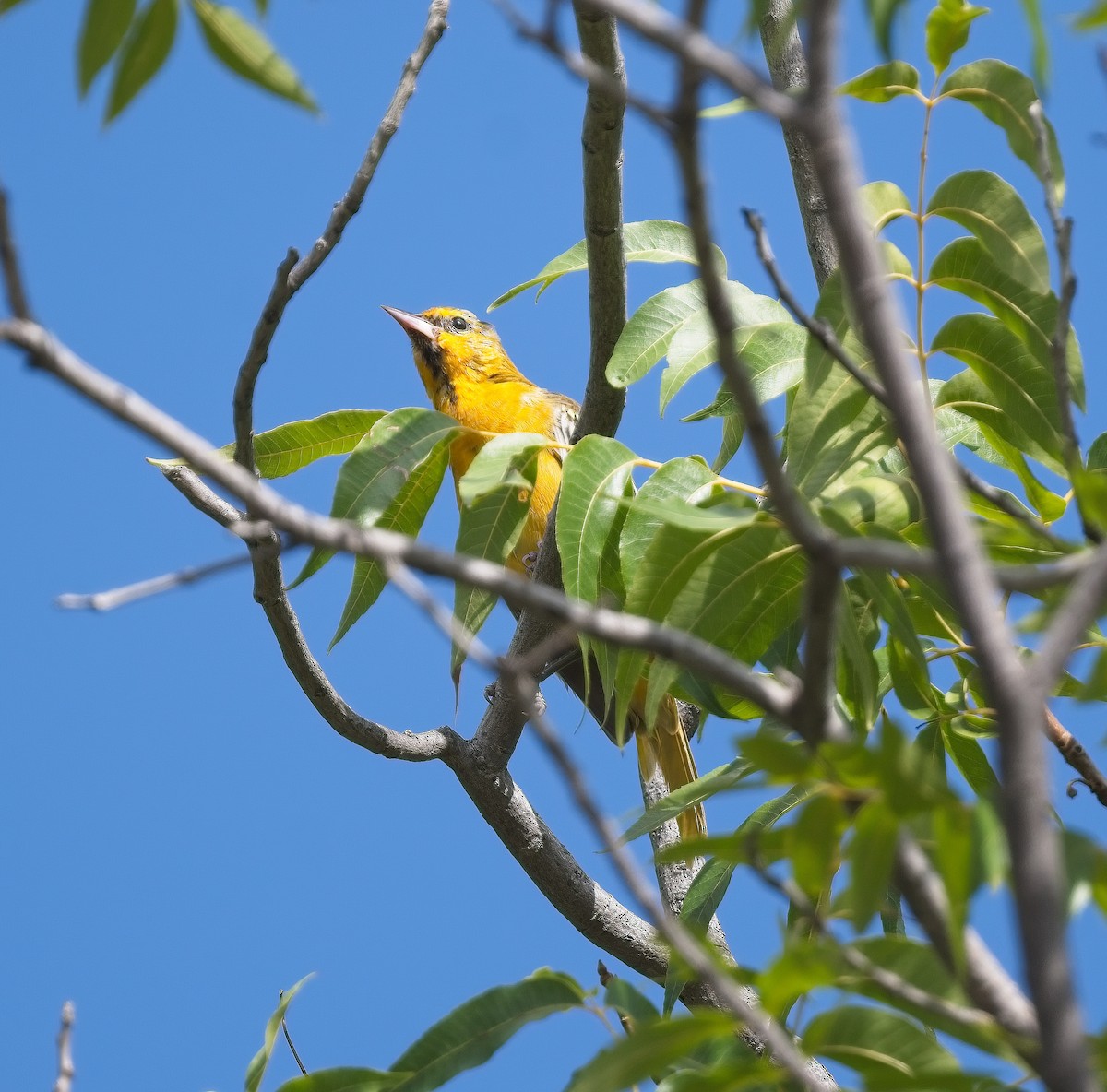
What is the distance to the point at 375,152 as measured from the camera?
251 cm

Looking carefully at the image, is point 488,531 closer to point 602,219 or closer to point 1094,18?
point 602,219

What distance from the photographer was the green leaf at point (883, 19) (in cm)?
127

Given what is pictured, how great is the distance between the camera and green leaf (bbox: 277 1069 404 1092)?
1.56 m

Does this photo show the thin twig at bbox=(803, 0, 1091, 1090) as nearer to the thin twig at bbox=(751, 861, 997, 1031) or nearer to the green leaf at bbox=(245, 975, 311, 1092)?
the thin twig at bbox=(751, 861, 997, 1031)

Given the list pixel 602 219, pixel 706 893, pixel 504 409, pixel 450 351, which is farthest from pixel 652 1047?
pixel 450 351

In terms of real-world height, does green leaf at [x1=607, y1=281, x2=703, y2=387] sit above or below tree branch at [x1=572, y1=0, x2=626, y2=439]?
below

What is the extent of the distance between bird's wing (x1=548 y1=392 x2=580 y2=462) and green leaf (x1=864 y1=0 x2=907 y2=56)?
4.15m

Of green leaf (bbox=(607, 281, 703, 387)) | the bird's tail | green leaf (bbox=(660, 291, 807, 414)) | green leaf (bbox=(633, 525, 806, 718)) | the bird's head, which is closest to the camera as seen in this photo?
green leaf (bbox=(633, 525, 806, 718))

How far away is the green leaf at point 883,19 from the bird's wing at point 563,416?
4148mm

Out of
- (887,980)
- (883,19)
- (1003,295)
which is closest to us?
(887,980)

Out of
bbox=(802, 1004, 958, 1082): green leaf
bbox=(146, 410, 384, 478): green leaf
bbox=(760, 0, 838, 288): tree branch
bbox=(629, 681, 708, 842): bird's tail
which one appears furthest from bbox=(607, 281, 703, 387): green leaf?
bbox=(629, 681, 708, 842): bird's tail

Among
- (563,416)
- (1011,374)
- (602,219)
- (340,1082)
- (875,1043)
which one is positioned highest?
(563,416)

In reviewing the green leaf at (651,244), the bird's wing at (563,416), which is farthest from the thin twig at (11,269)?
the bird's wing at (563,416)

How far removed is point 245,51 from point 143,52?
107mm
